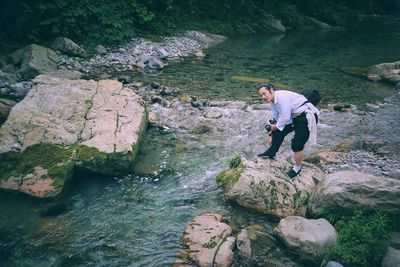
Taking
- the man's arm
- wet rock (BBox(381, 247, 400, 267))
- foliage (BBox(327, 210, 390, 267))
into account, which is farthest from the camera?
the man's arm

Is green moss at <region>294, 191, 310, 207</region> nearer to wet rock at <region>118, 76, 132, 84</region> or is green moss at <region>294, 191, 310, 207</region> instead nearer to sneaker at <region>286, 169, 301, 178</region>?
sneaker at <region>286, 169, 301, 178</region>

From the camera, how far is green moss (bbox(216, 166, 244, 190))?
5781 millimetres

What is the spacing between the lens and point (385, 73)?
11523 millimetres

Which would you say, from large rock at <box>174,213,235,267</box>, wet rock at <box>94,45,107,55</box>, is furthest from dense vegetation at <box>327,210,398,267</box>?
wet rock at <box>94,45,107,55</box>

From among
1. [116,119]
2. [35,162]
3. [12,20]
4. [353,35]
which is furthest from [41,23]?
[353,35]

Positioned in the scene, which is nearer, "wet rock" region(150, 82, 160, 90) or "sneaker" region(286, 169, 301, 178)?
"sneaker" region(286, 169, 301, 178)

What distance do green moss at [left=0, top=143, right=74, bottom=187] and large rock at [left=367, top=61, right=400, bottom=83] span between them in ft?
31.9

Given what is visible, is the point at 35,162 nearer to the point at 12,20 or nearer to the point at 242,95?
the point at 242,95

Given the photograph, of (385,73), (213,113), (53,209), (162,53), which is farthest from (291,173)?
(162,53)

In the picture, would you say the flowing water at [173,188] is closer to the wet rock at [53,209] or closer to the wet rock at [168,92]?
the wet rock at [53,209]

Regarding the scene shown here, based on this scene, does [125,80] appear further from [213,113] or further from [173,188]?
[173,188]

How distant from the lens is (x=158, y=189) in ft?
20.0

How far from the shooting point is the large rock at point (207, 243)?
450cm

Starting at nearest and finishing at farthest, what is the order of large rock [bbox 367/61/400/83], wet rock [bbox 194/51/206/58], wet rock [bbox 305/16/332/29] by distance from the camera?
large rock [bbox 367/61/400/83]
wet rock [bbox 194/51/206/58]
wet rock [bbox 305/16/332/29]
